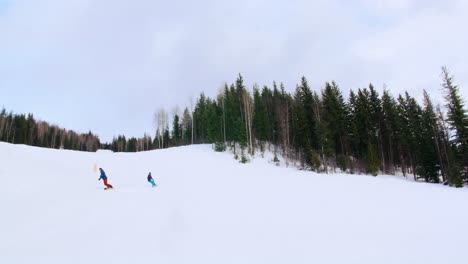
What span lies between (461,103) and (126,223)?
35245 mm

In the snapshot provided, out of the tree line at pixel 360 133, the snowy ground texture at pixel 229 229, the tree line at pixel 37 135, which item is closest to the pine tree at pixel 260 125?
the tree line at pixel 360 133

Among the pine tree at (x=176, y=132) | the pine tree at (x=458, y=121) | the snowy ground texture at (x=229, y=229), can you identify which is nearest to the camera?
the snowy ground texture at (x=229, y=229)

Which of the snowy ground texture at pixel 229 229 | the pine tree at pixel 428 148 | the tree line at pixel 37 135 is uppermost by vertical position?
the tree line at pixel 37 135

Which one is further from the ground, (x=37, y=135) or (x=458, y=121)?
(x=37, y=135)

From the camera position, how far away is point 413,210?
33.7 feet

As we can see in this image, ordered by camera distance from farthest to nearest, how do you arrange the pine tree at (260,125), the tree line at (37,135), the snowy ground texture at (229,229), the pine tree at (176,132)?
the pine tree at (176,132) < the tree line at (37,135) < the pine tree at (260,125) < the snowy ground texture at (229,229)

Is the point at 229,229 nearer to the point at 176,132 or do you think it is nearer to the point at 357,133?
the point at 357,133

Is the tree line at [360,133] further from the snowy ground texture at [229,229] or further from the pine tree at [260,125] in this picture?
the snowy ground texture at [229,229]

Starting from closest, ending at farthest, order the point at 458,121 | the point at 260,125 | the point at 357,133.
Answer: the point at 458,121 → the point at 357,133 → the point at 260,125

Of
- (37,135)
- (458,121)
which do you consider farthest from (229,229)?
(37,135)

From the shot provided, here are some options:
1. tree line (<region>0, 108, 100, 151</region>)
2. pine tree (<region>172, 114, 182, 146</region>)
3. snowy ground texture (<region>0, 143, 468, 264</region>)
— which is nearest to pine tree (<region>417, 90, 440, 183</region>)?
snowy ground texture (<region>0, 143, 468, 264</region>)

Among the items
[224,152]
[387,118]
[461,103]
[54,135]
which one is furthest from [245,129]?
[54,135]

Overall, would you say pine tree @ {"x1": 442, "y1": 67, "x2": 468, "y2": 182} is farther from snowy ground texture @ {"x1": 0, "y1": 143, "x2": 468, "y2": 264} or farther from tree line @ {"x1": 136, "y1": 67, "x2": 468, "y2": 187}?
snowy ground texture @ {"x1": 0, "y1": 143, "x2": 468, "y2": 264}

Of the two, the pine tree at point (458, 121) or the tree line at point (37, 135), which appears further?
the tree line at point (37, 135)
